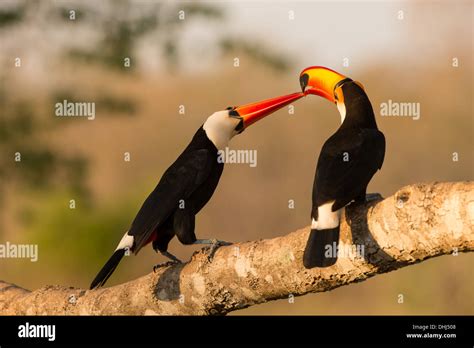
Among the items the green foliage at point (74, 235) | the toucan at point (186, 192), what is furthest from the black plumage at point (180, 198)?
the green foliage at point (74, 235)

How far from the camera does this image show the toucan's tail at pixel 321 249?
326 centimetres

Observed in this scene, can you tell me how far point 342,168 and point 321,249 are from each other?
54cm

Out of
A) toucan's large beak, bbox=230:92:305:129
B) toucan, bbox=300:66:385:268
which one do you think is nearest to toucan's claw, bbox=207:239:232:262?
toucan, bbox=300:66:385:268

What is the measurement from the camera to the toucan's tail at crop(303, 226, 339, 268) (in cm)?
326

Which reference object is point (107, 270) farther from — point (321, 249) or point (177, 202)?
point (321, 249)

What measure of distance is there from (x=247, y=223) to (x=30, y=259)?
4162 mm

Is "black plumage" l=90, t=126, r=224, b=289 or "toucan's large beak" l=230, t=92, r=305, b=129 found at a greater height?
"toucan's large beak" l=230, t=92, r=305, b=129

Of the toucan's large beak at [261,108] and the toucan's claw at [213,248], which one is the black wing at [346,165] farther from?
the toucan's large beak at [261,108]

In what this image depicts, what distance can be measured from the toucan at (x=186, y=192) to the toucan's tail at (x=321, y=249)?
0.73 metres

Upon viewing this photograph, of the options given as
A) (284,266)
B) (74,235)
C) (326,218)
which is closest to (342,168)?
(326,218)

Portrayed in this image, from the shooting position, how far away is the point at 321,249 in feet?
10.7

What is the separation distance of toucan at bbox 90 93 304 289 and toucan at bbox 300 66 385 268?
24.4 inches

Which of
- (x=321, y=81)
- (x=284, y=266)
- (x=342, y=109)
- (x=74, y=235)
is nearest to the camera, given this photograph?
(x=284, y=266)

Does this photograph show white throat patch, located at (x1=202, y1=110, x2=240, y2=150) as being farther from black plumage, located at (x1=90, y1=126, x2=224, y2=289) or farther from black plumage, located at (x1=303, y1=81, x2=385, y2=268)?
black plumage, located at (x1=303, y1=81, x2=385, y2=268)
